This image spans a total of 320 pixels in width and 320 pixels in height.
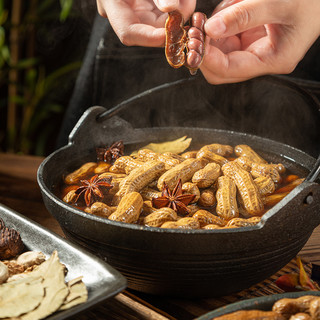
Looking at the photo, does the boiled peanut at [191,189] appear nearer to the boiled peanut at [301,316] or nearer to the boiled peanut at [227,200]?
the boiled peanut at [227,200]

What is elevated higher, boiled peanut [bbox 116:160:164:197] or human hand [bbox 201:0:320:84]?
human hand [bbox 201:0:320:84]

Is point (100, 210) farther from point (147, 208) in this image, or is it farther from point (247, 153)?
point (247, 153)

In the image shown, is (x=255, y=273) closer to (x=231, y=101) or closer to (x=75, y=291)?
(x=75, y=291)

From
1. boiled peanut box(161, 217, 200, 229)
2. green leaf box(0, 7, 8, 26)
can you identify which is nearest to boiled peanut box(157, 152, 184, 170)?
boiled peanut box(161, 217, 200, 229)

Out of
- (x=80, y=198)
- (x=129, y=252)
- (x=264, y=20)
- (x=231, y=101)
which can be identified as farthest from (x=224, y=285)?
(x=231, y=101)

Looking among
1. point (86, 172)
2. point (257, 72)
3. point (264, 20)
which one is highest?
point (264, 20)

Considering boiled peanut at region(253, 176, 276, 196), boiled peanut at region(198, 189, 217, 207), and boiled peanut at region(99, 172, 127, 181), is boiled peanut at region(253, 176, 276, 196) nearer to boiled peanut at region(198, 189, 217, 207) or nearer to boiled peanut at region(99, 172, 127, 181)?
boiled peanut at region(198, 189, 217, 207)
